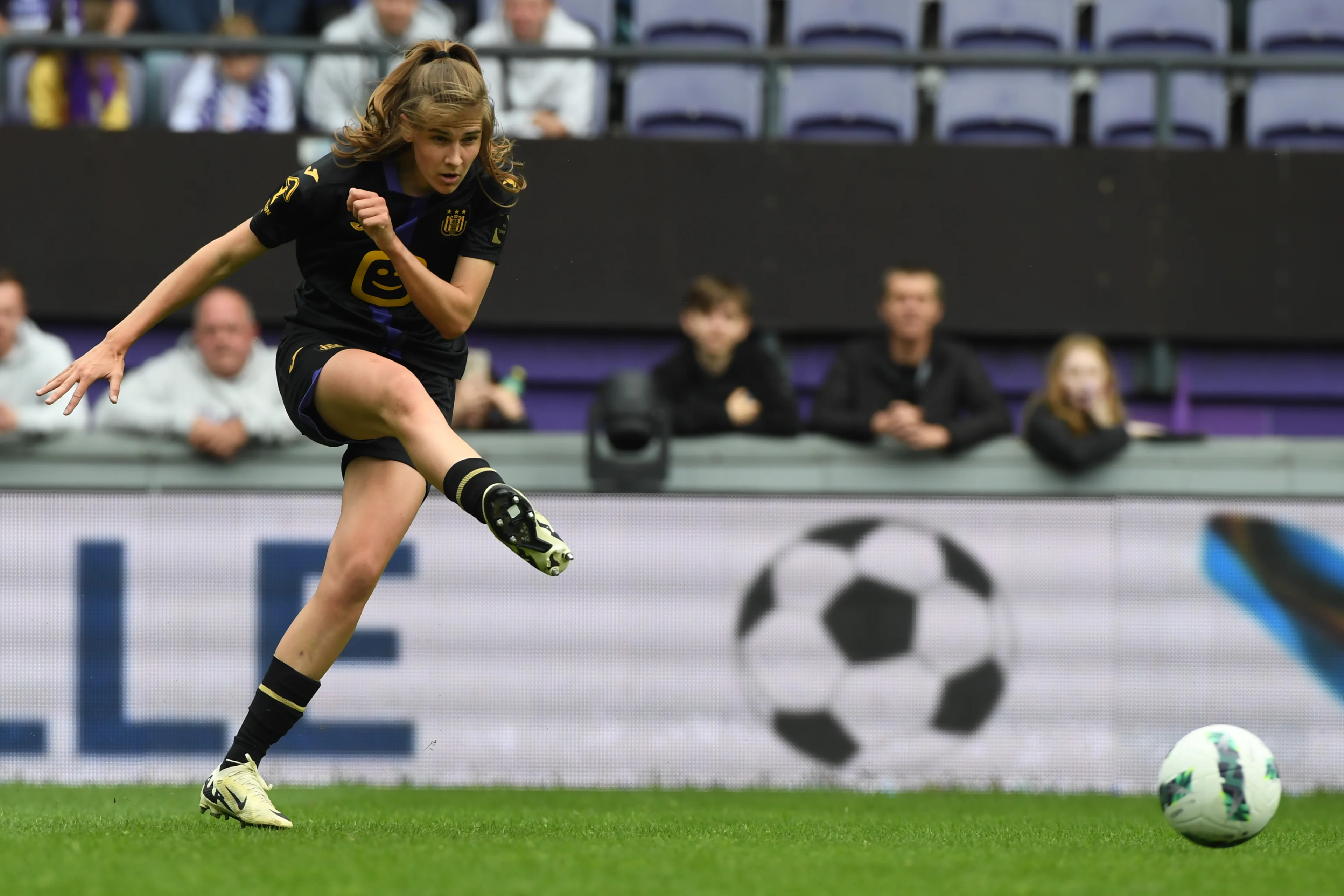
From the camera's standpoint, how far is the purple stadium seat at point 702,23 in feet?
31.6

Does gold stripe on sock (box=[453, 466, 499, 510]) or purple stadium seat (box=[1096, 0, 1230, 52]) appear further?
purple stadium seat (box=[1096, 0, 1230, 52])

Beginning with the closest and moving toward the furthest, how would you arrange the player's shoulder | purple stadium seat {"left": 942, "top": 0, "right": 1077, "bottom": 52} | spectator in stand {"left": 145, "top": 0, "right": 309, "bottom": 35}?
the player's shoulder → purple stadium seat {"left": 942, "top": 0, "right": 1077, "bottom": 52} → spectator in stand {"left": 145, "top": 0, "right": 309, "bottom": 35}

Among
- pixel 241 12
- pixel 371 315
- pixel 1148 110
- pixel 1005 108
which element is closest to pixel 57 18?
pixel 241 12

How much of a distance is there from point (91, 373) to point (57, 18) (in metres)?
6.01

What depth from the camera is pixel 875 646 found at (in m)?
6.95

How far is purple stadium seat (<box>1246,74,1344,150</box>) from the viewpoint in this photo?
9477 mm

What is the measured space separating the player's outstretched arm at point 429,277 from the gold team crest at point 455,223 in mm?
77

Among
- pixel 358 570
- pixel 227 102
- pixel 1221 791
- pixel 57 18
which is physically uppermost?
pixel 57 18

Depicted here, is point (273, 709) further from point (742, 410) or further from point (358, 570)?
point (742, 410)

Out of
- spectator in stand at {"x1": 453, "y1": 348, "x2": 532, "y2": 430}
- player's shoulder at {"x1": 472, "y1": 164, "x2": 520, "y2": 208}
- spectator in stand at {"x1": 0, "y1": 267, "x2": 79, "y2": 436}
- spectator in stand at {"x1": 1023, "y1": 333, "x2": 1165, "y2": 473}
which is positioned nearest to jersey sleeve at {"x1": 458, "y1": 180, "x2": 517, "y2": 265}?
player's shoulder at {"x1": 472, "y1": 164, "x2": 520, "y2": 208}

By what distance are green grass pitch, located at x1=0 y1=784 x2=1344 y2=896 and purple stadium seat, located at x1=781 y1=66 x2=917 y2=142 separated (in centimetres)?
449

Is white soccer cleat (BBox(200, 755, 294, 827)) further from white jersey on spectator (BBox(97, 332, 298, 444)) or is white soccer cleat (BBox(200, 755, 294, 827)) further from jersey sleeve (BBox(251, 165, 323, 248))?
white jersey on spectator (BBox(97, 332, 298, 444))

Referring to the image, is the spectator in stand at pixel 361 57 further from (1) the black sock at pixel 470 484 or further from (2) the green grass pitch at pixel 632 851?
(1) the black sock at pixel 470 484

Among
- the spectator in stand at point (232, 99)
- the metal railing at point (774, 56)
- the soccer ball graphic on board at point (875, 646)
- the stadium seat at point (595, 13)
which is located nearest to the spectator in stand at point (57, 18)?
the metal railing at point (774, 56)
